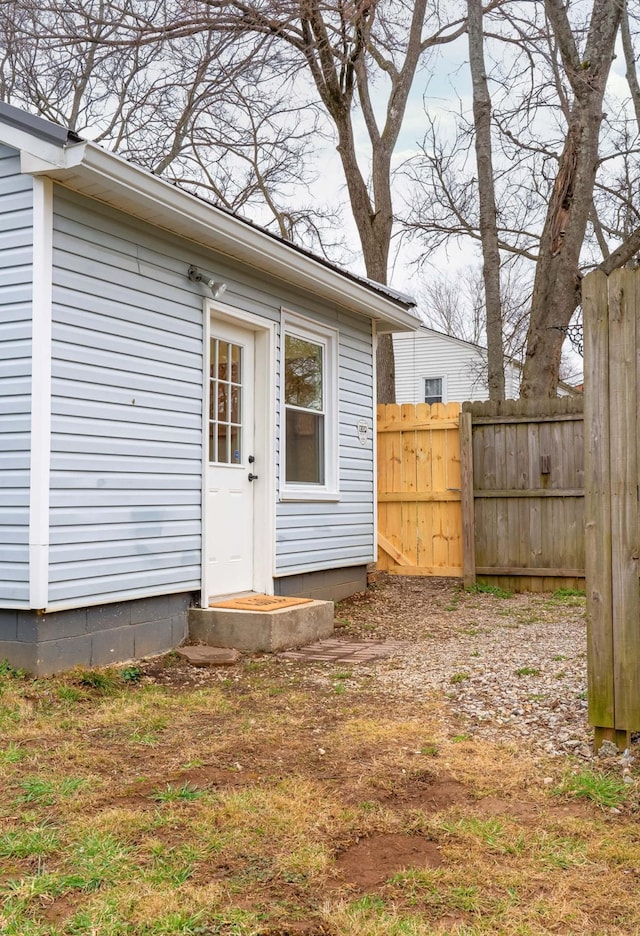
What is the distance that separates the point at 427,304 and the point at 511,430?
25.1m

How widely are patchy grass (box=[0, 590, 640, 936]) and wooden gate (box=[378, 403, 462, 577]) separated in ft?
16.9

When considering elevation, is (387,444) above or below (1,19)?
below

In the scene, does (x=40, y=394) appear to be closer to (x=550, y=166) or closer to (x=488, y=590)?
(x=488, y=590)

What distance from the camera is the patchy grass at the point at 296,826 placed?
2189 millimetres

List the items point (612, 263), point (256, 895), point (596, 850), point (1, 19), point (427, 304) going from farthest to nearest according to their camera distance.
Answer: point (427, 304) → point (612, 263) → point (1, 19) → point (596, 850) → point (256, 895)

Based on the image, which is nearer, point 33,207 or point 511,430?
point 33,207

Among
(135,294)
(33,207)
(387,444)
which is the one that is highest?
(33,207)

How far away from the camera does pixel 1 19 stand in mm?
9734

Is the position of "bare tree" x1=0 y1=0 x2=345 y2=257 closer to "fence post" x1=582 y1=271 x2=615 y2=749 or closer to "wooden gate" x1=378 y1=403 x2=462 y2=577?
"wooden gate" x1=378 y1=403 x2=462 y2=577

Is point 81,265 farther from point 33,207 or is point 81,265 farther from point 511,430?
point 511,430

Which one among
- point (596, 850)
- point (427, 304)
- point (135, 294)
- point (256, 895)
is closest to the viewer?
point (256, 895)

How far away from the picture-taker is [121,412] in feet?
17.5

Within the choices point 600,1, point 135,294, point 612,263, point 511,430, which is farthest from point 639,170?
point 135,294

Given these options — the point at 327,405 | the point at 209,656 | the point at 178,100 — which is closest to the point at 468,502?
the point at 327,405
